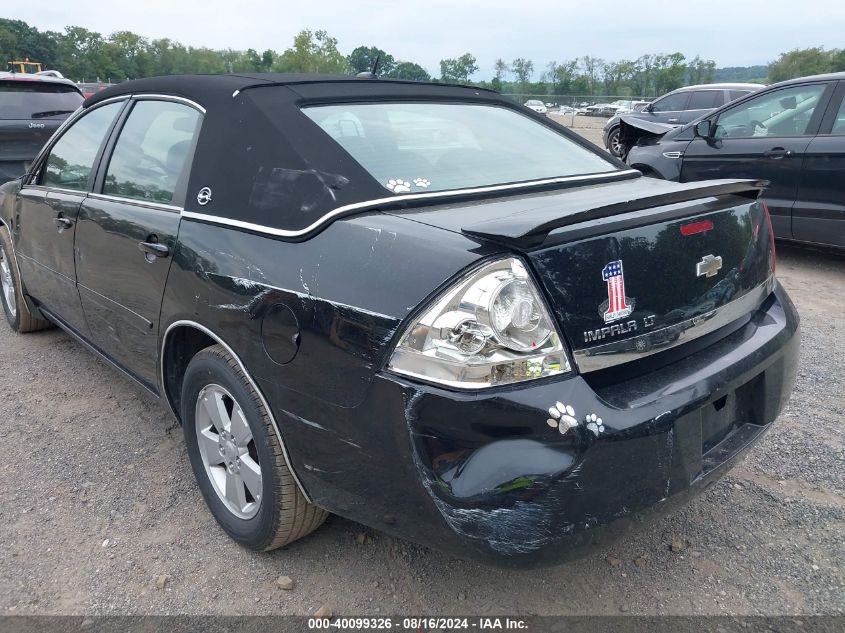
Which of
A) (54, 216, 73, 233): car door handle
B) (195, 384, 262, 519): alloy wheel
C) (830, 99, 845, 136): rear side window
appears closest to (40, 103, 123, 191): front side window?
(54, 216, 73, 233): car door handle

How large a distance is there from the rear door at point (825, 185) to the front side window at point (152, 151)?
514 centimetres

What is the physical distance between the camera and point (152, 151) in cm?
293

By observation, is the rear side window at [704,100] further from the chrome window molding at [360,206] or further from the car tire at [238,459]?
the car tire at [238,459]

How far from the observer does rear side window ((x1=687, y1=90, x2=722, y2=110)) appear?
12.9 meters

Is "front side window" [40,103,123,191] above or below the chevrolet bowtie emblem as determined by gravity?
above

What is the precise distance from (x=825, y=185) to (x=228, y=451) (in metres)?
5.35

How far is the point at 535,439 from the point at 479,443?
0.14 metres

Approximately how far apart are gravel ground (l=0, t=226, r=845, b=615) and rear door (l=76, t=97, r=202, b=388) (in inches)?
20.4

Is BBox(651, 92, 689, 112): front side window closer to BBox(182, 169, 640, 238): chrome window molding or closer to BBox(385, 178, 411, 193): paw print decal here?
BBox(182, 169, 640, 238): chrome window molding

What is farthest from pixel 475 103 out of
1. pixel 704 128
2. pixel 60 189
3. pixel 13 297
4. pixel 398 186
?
pixel 704 128

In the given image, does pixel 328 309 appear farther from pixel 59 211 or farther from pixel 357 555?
pixel 59 211

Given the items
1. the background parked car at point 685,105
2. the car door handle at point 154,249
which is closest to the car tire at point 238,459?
the car door handle at point 154,249

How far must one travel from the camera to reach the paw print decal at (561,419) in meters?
1.66

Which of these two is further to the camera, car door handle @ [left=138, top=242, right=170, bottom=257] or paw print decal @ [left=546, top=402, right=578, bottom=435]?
car door handle @ [left=138, top=242, right=170, bottom=257]
